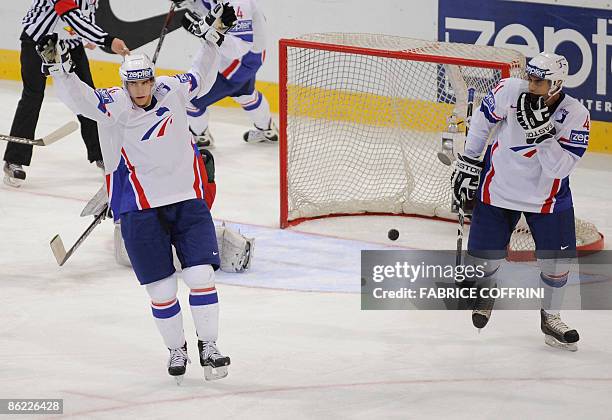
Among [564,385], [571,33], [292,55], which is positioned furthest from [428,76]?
[564,385]

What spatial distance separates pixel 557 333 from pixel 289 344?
922 millimetres

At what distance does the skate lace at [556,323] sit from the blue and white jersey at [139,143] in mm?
1314

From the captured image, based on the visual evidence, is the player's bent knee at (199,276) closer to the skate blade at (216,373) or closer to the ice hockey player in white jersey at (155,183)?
the ice hockey player in white jersey at (155,183)

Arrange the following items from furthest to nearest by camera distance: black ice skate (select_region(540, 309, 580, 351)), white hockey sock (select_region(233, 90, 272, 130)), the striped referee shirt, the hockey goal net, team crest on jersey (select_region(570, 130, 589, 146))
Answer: white hockey sock (select_region(233, 90, 272, 130))
the striped referee shirt
the hockey goal net
black ice skate (select_region(540, 309, 580, 351))
team crest on jersey (select_region(570, 130, 589, 146))

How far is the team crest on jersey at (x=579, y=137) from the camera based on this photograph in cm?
418

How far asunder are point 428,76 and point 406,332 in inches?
72.1

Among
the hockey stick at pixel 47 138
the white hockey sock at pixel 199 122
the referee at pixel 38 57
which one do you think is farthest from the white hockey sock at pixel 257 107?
the hockey stick at pixel 47 138

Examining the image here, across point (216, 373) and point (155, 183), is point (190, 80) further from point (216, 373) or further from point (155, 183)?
point (216, 373)

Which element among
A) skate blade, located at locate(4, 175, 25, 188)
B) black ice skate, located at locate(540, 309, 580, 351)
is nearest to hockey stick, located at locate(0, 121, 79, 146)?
skate blade, located at locate(4, 175, 25, 188)

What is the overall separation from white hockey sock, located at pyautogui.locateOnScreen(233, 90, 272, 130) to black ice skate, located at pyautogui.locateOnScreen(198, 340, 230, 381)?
3.24 metres

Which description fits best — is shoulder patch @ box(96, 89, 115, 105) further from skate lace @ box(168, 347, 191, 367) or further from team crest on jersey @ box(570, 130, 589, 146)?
team crest on jersey @ box(570, 130, 589, 146)

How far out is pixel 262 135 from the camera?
762 cm

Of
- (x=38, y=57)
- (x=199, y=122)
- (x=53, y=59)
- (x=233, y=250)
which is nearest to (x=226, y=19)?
(x=53, y=59)

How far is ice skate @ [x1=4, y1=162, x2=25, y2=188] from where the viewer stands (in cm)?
665
